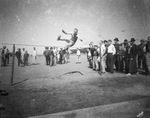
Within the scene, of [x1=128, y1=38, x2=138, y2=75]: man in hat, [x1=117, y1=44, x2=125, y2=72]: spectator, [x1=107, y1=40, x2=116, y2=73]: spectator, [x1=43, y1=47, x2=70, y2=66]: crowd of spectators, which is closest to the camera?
[x1=128, y1=38, x2=138, y2=75]: man in hat

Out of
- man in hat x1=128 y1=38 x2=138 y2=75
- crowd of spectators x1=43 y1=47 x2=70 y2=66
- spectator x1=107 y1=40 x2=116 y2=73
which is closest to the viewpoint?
man in hat x1=128 y1=38 x2=138 y2=75

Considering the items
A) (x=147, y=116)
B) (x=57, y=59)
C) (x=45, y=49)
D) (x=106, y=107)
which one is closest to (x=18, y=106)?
(x=106, y=107)

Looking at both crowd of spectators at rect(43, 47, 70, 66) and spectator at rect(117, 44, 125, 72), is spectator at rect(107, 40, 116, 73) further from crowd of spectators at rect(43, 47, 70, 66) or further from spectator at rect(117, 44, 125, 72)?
crowd of spectators at rect(43, 47, 70, 66)

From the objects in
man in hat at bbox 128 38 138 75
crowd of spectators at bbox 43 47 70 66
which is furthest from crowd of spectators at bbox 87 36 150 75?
crowd of spectators at bbox 43 47 70 66

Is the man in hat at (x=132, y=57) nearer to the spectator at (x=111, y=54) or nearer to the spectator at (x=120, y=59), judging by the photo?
the spectator at (x=120, y=59)

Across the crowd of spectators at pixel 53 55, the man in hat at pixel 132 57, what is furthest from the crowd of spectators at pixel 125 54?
the crowd of spectators at pixel 53 55

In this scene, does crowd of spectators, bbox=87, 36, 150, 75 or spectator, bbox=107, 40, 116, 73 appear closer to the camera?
crowd of spectators, bbox=87, 36, 150, 75

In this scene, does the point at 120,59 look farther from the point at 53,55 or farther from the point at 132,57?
the point at 53,55

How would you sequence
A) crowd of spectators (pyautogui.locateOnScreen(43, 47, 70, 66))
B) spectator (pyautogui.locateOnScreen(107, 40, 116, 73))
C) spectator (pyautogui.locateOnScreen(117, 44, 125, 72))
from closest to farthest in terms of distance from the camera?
spectator (pyautogui.locateOnScreen(107, 40, 116, 73))
spectator (pyautogui.locateOnScreen(117, 44, 125, 72))
crowd of spectators (pyautogui.locateOnScreen(43, 47, 70, 66))

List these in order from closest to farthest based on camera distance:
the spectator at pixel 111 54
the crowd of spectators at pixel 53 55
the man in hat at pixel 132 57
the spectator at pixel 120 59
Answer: the man in hat at pixel 132 57
the spectator at pixel 111 54
the spectator at pixel 120 59
the crowd of spectators at pixel 53 55

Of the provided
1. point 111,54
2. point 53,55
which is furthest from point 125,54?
point 53,55

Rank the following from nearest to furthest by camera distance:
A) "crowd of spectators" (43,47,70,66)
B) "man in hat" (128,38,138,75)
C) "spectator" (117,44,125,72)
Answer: "man in hat" (128,38,138,75), "spectator" (117,44,125,72), "crowd of spectators" (43,47,70,66)

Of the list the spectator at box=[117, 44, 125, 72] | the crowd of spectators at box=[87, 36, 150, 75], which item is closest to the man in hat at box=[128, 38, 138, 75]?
the crowd of spectators at box=[87, 36, 150, 75]

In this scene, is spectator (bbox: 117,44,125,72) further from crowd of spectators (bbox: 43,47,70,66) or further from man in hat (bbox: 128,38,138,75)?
crowd of spectators (bbox: 43,47,70,66)
